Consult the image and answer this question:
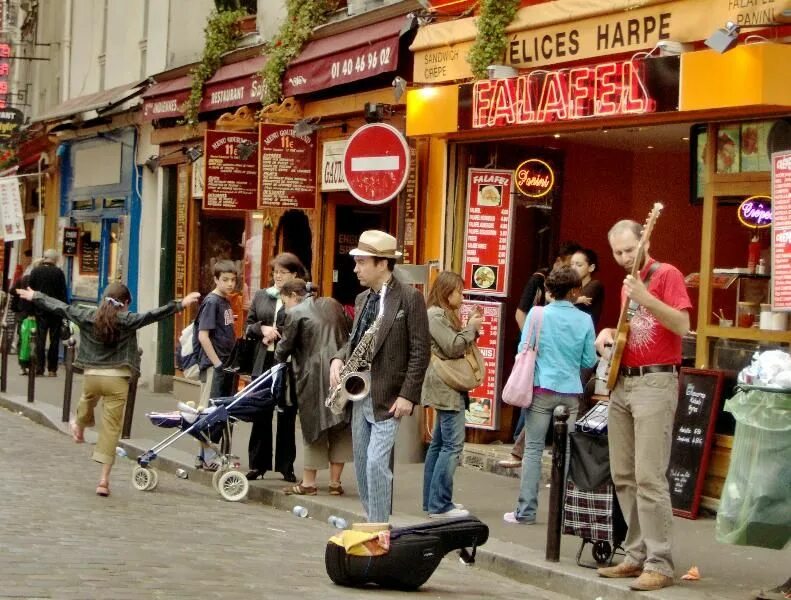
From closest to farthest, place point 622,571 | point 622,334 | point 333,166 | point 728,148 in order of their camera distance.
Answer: point 622,334, point 622,571, point 728,148, point 333,166

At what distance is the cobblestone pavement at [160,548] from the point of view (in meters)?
8.20

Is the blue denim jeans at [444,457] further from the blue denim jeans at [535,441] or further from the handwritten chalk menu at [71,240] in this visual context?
the handwritten chalk menu at [71,240]

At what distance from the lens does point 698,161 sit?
470 inches

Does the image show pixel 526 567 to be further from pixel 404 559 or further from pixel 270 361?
pixel 270 361

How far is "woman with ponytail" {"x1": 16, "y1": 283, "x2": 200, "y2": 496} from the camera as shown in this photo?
12.0 metres

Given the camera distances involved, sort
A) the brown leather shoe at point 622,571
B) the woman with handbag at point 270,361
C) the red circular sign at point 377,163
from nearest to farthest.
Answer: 1. the brown leather shoe at point 622,571
2. the woman with handbag at point 270,361
3. the red circular sign at point 377,163

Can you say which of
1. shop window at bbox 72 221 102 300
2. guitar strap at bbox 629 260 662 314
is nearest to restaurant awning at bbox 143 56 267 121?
shop window at bbox 72 221 102 300

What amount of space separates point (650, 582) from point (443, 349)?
3023 mm

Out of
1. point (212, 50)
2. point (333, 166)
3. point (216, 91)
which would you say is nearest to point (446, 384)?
point (333, 166)

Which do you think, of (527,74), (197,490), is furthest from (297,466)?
(527,74)

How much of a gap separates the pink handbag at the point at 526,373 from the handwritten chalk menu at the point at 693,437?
4.78ft

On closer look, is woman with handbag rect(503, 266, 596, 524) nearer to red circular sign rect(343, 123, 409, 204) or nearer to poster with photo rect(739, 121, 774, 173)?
poster with photo rect(739, 121, 774, 173)

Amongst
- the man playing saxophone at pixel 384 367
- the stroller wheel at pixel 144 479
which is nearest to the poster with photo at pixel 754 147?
the man playing saxophone at pixel 384 367

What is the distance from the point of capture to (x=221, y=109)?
2039 cm
